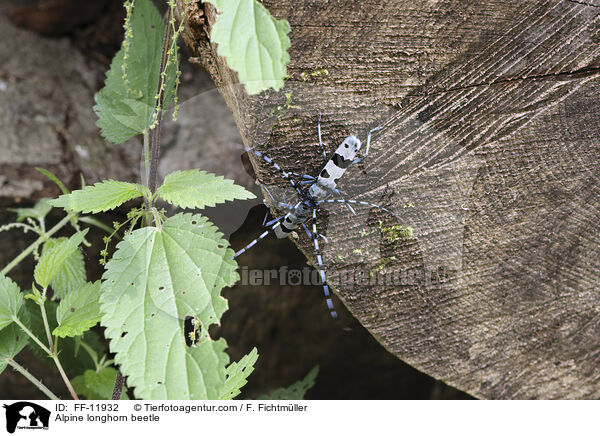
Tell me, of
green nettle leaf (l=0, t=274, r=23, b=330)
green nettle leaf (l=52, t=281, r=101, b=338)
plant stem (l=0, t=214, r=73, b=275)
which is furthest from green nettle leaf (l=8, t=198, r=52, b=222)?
green nettle leaf (l=52, t=281, r=101, b=338)

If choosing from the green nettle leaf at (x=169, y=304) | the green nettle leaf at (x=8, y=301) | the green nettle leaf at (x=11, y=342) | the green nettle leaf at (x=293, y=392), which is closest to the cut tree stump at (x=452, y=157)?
the green nettle leaf at (x=169, y=304)

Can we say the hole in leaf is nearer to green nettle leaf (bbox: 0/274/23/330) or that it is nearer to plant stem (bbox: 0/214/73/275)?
green nettle leaf (bbox: 0/274/23/330)

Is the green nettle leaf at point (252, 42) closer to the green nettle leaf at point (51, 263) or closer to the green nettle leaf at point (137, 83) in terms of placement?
the green nettle leaf at point (137, 83)

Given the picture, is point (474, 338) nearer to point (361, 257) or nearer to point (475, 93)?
point (361, 257)

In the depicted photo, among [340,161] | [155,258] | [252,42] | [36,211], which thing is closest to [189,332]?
[155,258]

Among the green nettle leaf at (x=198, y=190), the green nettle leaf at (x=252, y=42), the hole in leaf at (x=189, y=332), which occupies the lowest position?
the hole in leaf at (x=189, y=332)

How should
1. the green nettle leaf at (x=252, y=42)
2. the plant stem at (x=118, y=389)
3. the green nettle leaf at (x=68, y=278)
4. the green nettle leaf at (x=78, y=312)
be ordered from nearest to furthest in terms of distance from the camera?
the green nettle leaf at (x=252, y=42), the green nettle leaf at (x=78, y=312), the plant stem at (x=118, y=389), the green nettle leaf at (x=68, y=278)

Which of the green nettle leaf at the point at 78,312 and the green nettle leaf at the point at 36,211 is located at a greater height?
the green nettle leaf at the point at 36,211

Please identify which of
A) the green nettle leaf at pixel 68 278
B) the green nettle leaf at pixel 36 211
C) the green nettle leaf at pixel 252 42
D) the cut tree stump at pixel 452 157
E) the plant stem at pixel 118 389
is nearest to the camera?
the green nettle leaf at pixel 252 42
